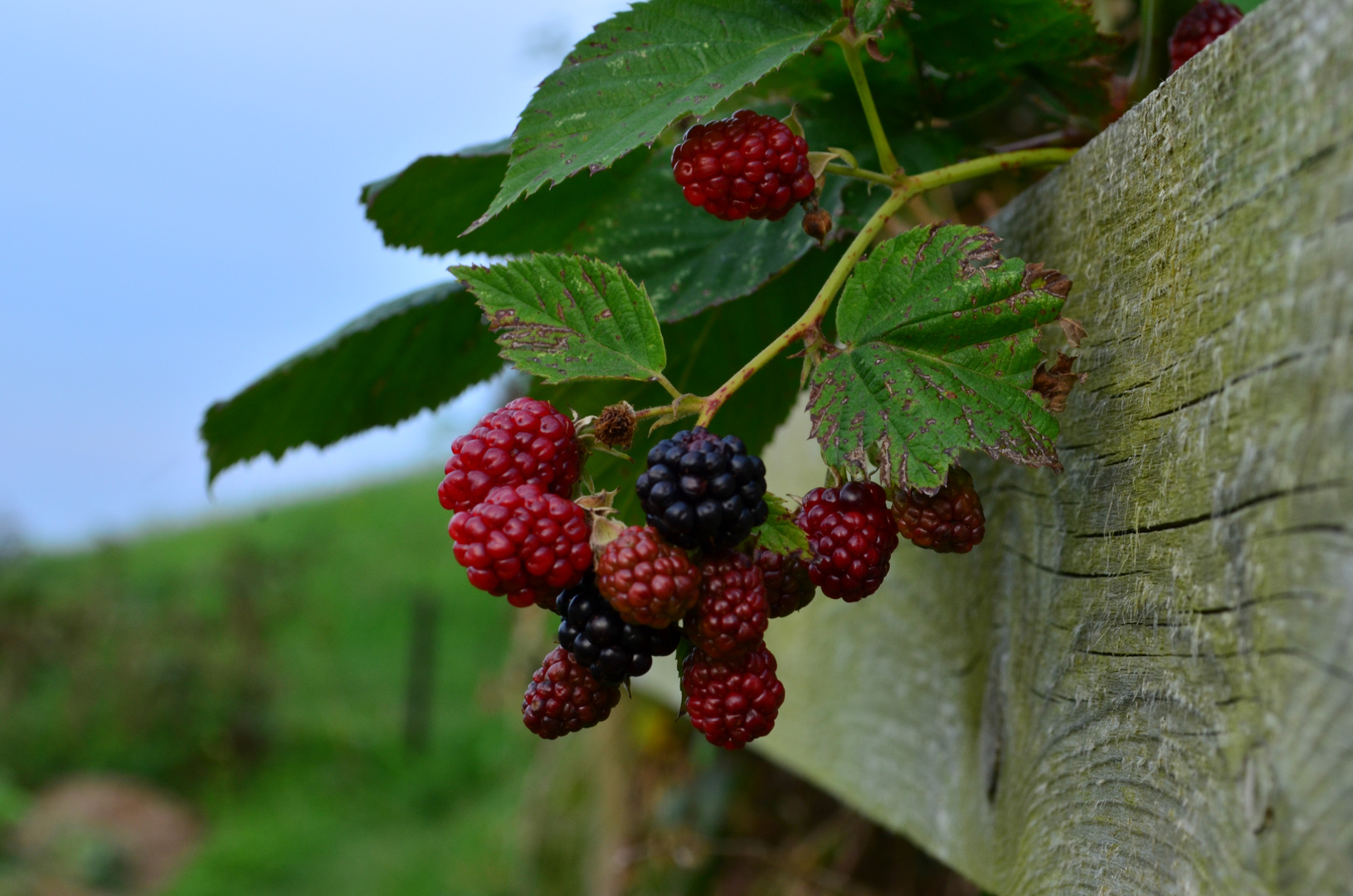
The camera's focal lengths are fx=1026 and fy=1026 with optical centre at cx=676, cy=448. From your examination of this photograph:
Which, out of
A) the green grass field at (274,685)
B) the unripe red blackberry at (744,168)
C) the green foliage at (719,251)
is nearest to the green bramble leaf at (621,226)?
the green foliage at (719,251)

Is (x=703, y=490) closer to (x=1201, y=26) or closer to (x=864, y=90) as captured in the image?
(x=864, y=90)

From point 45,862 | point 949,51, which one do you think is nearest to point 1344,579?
point 949,51

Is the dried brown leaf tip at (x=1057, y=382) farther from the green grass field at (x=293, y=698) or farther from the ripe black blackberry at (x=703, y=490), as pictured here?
the green grass field at (x=293, y=698)

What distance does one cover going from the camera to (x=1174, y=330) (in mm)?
407

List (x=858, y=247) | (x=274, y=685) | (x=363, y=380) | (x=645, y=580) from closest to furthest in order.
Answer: (x=645, y=580)
(x=858, y=247)
(x=363, y=380)
(x=274, y=685)

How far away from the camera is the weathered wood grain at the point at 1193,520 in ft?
1.00

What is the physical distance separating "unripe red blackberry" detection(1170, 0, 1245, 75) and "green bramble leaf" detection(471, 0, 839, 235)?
248 millimetres

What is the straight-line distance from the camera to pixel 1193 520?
0.38 metres

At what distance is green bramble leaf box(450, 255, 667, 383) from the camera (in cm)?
46

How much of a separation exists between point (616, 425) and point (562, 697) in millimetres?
119

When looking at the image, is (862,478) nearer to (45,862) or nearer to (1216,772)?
(1216,772)

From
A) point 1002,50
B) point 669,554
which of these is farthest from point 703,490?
point 1002,50

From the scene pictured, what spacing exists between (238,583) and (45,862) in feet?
5.43

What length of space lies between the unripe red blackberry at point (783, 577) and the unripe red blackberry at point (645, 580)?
0.05 m
